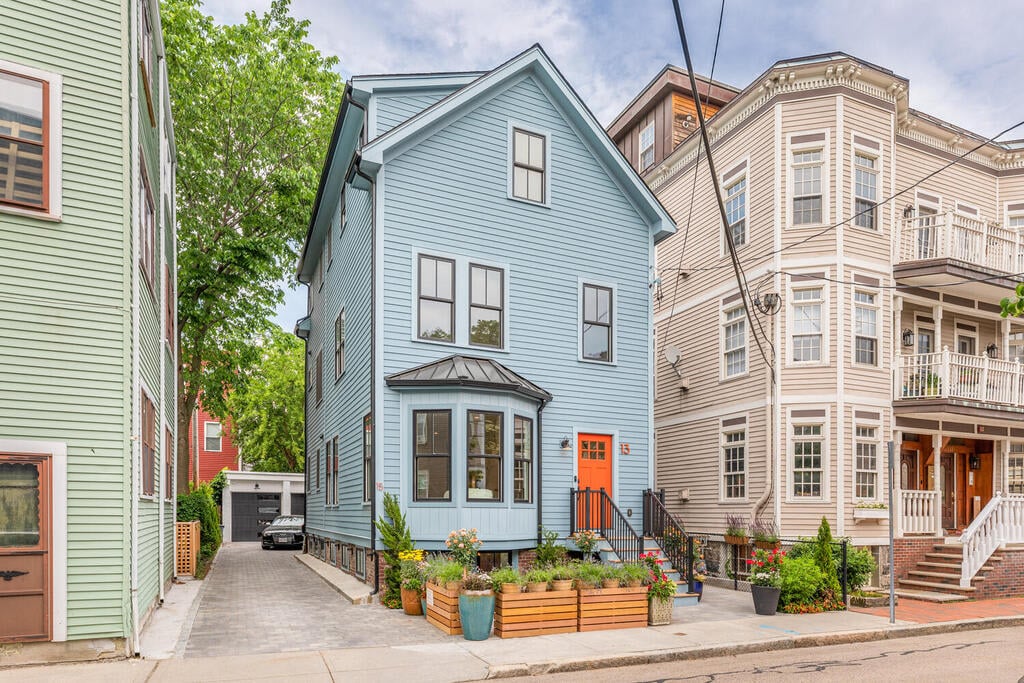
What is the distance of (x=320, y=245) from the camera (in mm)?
22797

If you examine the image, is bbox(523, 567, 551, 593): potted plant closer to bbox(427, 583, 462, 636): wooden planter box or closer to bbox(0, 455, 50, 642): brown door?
bbox(427, 583, 462, 636): wooden planter box

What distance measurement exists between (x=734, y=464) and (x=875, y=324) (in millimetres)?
4579

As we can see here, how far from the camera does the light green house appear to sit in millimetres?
8445

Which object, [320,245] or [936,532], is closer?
[936,532]

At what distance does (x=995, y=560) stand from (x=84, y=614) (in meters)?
16.7

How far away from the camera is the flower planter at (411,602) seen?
12.0 metres

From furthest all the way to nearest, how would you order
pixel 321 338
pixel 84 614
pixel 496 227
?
1. pixel 321 338
2. pixel 496 227
3. pixel 84 614

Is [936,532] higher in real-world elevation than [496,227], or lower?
lower

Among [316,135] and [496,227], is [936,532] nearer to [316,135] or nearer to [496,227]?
[496,227]

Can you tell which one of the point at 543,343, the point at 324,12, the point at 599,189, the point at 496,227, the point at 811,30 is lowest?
the point at 543,343

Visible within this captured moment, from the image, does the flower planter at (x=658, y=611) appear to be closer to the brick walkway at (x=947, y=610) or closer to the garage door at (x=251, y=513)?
the brick walkway at (x=947, y=610)

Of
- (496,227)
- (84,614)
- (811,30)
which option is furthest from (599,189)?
(84,614)

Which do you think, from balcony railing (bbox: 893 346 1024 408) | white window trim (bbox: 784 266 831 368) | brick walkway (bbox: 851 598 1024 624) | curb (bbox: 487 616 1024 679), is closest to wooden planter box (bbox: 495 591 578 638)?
curb (bbox: 487 616 1024 679)

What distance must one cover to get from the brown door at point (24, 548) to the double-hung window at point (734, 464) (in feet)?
46.3
